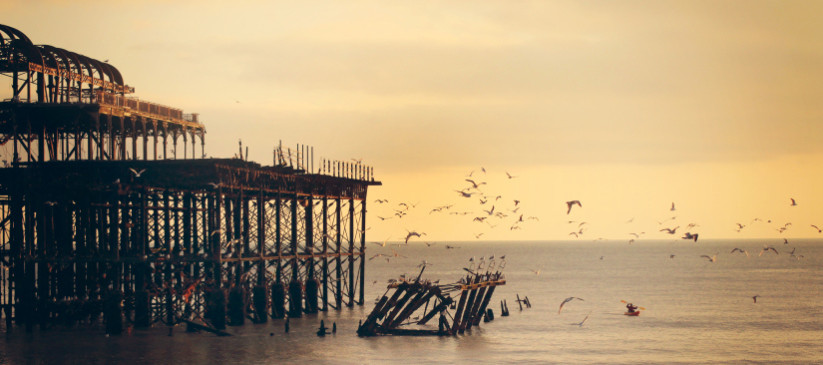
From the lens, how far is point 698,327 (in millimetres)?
83625

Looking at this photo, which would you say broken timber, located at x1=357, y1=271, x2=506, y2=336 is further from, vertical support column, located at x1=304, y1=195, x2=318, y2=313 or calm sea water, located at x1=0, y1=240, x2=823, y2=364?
vertical support column, located at x1=304, y1=195, x2=318, y2=313

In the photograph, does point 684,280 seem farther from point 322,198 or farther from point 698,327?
point 322,198

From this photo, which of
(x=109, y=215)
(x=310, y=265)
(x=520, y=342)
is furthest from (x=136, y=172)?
(x=520, y=342)

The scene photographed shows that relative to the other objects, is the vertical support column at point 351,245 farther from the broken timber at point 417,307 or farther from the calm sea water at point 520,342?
the broken timber at point 417,307

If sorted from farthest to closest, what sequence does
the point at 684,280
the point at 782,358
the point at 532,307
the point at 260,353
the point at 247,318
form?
1. the point at 684,280
2. the point at 532,307
3. the point at 247,318
4. the point at 782,358
5. the point at 260,353

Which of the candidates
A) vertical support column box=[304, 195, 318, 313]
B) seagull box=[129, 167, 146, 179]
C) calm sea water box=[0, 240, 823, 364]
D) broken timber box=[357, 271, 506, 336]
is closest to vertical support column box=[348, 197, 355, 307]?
calm sea water box=[0, 240, 823, 364]

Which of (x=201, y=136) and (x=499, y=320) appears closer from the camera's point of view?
(x=499, y=320)

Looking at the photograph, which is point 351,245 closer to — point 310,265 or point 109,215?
point 310,265

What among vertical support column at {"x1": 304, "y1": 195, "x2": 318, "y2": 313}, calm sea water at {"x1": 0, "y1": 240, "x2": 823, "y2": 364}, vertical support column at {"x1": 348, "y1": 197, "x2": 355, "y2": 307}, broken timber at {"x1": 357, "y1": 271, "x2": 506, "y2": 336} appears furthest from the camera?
vertical support column at {"x1": 348, "y1": 197, "x2": 355, "y2": 307}

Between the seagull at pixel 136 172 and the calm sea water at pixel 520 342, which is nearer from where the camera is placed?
the calm sea water at pixel 520 342

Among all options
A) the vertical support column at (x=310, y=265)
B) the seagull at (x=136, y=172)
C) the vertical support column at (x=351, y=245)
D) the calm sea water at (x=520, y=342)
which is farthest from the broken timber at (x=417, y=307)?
the vertical support column at (x=351, y=245)

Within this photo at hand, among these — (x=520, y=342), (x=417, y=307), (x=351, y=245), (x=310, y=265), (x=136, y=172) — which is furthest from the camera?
(x=351, y=245)

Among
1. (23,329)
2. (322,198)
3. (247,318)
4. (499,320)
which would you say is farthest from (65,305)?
(499,320)

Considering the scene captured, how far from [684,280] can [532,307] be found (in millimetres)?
75656
